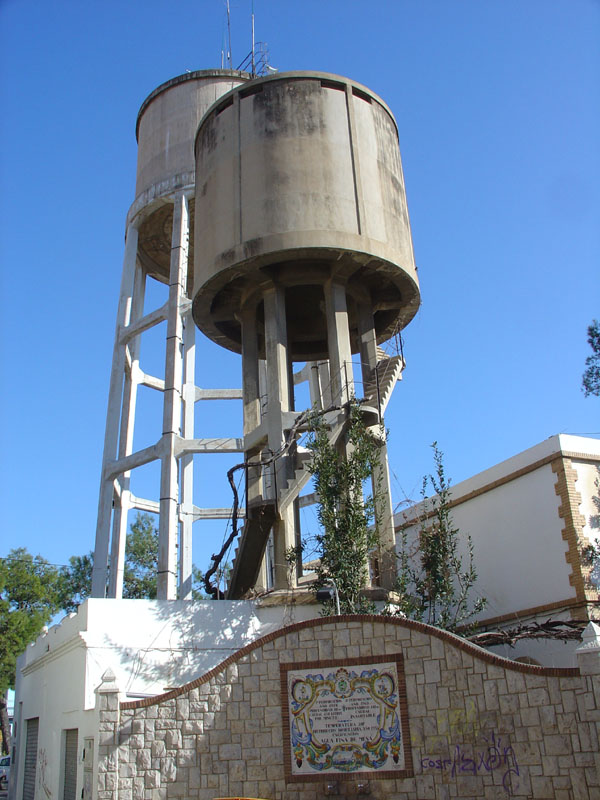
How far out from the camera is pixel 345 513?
15.8 metres

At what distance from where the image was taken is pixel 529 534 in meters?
17.8

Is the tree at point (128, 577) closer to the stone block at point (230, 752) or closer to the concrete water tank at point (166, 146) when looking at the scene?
the concrete water tank at point (166, 146)

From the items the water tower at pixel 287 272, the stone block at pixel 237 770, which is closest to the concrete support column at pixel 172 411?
the water tower at pixel 287 272

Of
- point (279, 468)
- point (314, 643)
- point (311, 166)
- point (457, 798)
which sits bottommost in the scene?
point (457, 798)

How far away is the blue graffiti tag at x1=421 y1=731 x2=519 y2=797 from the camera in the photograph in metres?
10.4

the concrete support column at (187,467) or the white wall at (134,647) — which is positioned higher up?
the concrete support column at (187,467)

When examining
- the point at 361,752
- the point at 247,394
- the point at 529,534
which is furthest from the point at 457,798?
the point at 247,394

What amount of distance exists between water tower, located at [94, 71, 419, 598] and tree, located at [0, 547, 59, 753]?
19.8m

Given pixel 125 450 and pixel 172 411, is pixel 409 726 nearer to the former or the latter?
pixel 172 411

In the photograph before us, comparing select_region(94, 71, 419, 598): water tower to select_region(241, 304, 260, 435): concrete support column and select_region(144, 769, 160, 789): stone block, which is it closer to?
select_region(241, 304, 260, 435): concrete support column

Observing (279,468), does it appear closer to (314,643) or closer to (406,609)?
(406,609)

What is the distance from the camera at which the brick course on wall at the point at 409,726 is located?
1036 centimetres

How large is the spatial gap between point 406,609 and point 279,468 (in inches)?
162

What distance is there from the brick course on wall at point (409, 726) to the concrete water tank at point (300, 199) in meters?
8.84
